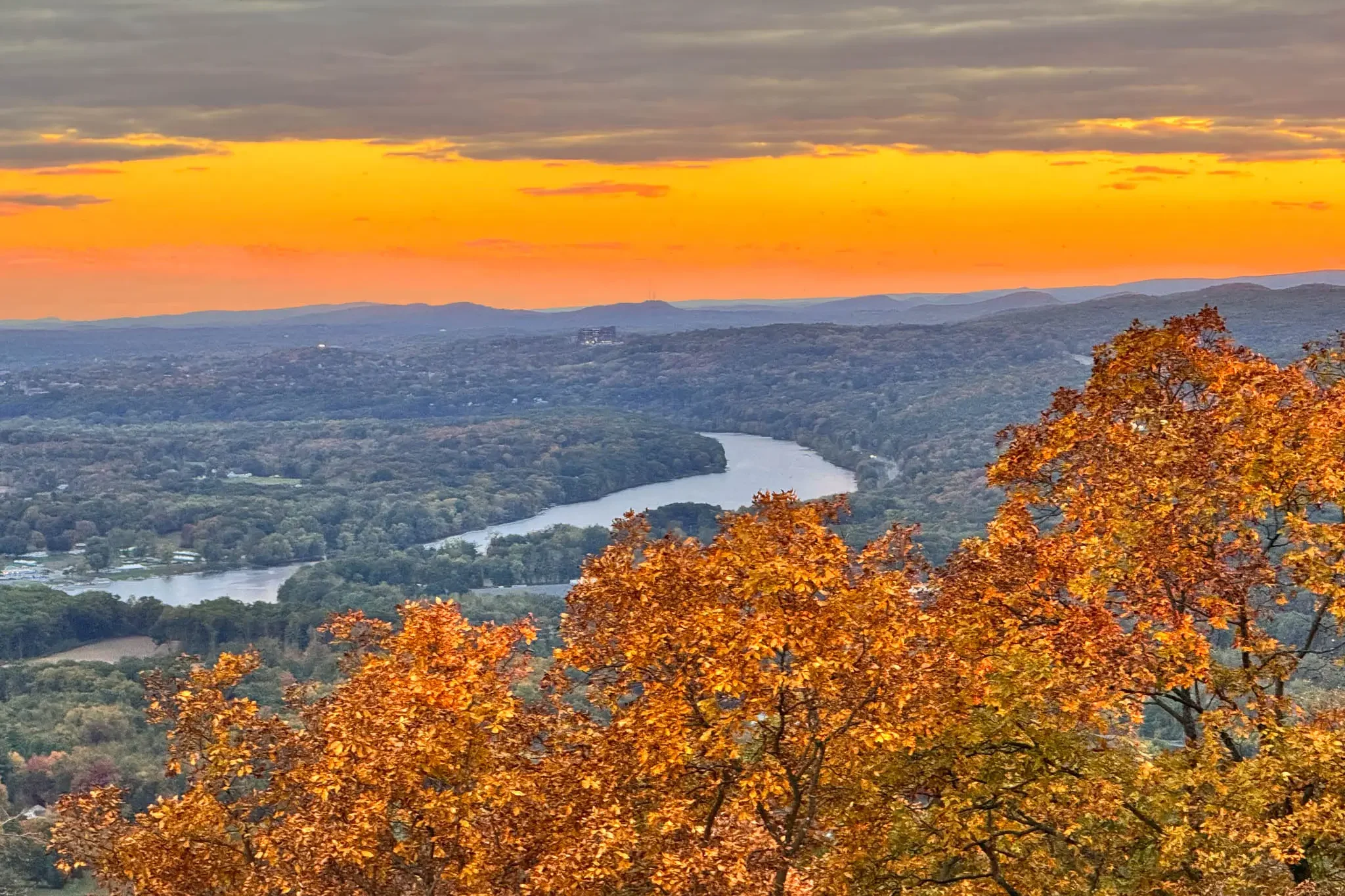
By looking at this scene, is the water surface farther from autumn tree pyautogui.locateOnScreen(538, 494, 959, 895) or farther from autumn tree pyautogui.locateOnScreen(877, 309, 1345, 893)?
autumn tree pyautogui.locateOnScreen(538, 494, 959, 895)

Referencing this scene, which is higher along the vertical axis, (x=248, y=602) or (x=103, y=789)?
(x=103, y=789)

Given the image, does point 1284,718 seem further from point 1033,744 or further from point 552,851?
point 552,851

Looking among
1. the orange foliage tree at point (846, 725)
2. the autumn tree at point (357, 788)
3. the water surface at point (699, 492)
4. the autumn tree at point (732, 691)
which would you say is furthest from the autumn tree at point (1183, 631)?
the water surface at point (699, 492)

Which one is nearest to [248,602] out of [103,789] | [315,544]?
[315,544]

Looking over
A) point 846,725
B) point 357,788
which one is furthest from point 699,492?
point 357,788

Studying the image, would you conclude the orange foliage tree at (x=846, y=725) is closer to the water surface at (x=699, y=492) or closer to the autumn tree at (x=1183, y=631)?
the autumn tree at (x=1183, y=631)

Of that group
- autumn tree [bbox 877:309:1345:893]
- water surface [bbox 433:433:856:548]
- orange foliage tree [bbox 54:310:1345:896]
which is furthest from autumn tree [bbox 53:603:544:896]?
water surface [bbox 433:433:856:548]

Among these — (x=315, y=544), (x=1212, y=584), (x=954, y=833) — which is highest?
(x=1212, y=584)

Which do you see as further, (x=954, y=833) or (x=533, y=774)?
(x=954, y=833)

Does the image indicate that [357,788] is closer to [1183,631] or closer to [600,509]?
[1183,631]
